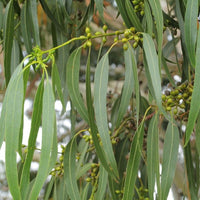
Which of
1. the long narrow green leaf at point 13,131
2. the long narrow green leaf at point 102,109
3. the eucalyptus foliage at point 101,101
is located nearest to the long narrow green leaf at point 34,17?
the eucalyptus foliage at point 101,101

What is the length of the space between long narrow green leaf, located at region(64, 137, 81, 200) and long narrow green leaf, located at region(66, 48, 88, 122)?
6.6 inches

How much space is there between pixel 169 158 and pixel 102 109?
0.24 metres

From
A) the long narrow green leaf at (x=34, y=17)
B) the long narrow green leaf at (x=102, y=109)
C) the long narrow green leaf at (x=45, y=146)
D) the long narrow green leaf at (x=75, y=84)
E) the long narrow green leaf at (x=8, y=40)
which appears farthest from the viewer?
the long narrow green leaf at (x=34, y=17)

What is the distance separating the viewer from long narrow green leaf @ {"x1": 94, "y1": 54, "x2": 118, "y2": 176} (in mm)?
919

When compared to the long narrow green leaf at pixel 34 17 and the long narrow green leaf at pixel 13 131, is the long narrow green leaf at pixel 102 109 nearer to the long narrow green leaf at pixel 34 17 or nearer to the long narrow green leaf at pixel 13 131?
the long narrow green leaf at pixel 13 131

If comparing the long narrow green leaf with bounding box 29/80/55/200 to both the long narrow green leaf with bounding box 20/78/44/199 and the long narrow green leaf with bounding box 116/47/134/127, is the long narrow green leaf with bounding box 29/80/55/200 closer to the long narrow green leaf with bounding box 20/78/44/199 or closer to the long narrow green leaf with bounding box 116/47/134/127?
the long narrow green leaf with bounding box 20/78/44/199

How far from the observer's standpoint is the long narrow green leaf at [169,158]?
103cm

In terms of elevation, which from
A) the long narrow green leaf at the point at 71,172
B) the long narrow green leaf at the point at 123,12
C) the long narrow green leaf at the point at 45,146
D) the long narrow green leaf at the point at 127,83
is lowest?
the long narrow green leaf at the point at 71,172

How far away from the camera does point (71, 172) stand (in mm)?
1129

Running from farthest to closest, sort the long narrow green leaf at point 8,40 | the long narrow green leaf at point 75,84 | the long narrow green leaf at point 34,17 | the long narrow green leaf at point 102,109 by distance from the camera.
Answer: the long narrow green leaf at point 34,17 < the long narrow green leaf at point 8,40 < the long narrow green leaf at point 75,84 < the long narrow green leaf at point 102,109

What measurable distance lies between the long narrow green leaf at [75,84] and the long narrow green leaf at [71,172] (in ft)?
0.55

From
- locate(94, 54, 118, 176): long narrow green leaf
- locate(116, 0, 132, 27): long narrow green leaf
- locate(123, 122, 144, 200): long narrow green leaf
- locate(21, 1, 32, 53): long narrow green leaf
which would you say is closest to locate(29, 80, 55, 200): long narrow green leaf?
locate(94, 54, 118, 176): long narrow green leaf

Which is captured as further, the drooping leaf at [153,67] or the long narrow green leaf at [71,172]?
the long narrow green leaf at [71,172]

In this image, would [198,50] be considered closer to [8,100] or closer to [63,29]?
[8,100]
